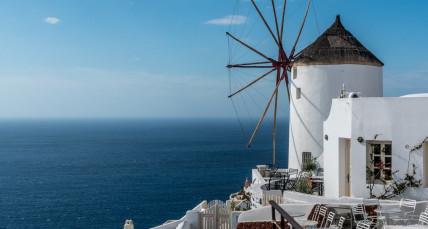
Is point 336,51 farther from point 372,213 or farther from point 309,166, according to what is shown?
point 372,213

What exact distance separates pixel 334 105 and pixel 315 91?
389 inches

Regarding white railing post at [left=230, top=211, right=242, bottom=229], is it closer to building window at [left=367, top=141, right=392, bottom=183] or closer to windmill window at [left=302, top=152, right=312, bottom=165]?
building window at [left=367, top=141, right=392, bottom=183]

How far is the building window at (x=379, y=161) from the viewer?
50.2ft

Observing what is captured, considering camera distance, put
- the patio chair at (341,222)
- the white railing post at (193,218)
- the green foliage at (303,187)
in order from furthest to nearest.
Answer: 1. the green foliage at (303,187)
2. the white railing post at (193,218)
3. the patio chair at (341,222)

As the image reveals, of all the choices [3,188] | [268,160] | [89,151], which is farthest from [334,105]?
[89,151]

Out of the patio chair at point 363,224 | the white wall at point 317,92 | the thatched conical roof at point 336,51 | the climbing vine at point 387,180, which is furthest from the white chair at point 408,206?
the thatched conical roof at point 336,51

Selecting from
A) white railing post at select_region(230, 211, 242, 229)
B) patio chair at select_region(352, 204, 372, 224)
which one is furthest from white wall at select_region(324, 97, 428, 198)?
white railing post at select_region(230, 211, 242, 229)

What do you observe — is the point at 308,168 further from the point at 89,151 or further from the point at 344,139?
the point at 89,151

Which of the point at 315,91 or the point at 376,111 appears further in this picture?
the point at 315,91

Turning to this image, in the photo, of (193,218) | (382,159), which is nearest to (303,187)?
(382,159)

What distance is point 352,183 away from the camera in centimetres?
1576

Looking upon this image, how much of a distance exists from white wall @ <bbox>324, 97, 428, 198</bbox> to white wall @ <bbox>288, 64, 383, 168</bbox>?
987 centimetres

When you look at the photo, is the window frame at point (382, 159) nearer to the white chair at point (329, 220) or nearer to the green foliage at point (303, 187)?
the green foliage at point (303, 187)

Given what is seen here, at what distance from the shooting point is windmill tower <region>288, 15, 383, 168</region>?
84.4ft
